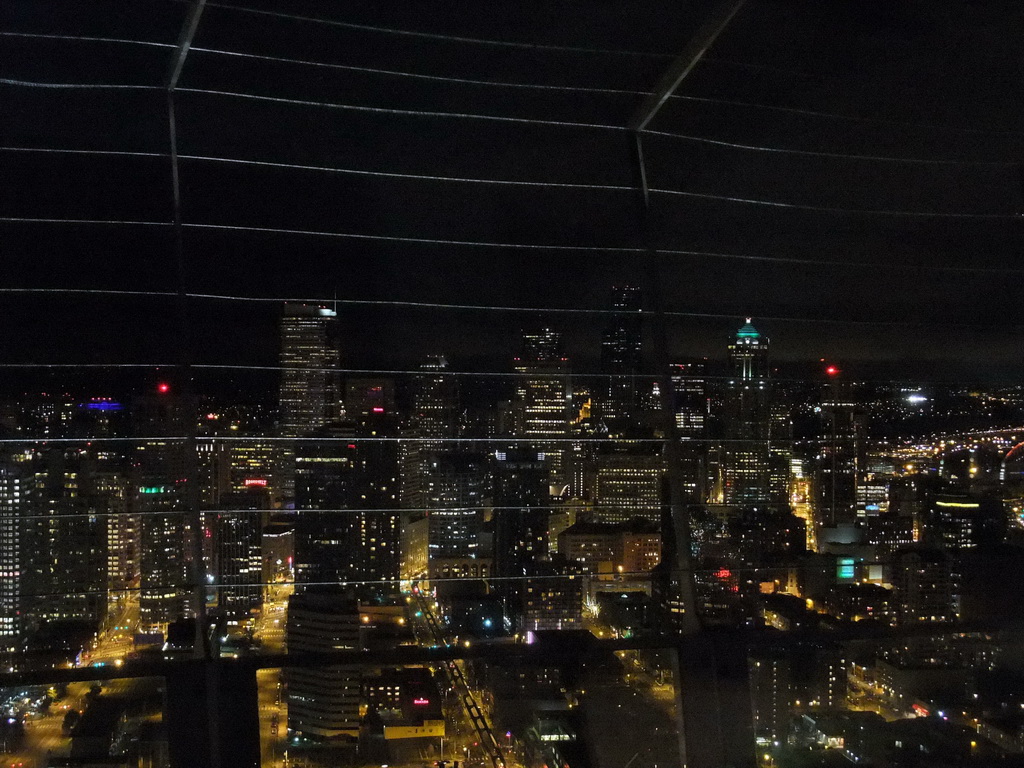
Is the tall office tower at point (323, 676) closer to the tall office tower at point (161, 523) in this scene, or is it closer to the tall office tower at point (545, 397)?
the tall office tower at point (161, 523)

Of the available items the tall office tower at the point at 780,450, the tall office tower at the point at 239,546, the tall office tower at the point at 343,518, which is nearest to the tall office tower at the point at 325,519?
the tall office tower at the point at 343,518

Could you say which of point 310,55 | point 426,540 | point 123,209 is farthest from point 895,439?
point 123,209

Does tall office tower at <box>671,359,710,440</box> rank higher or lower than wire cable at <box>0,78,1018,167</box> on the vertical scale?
lower

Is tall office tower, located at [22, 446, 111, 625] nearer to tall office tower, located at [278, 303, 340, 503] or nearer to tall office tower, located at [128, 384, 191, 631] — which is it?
tall office tower, located at [128, 384, 191, 631]

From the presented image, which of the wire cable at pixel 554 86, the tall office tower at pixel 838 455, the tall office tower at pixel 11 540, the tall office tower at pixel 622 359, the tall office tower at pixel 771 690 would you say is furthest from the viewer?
the tall office tower at pixel 838 455

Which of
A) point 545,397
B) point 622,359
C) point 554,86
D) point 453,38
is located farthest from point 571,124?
point 545,397

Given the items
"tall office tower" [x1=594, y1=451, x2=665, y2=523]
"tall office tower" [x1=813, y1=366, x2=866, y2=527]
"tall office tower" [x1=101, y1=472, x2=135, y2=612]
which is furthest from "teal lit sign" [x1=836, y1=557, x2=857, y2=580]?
"tall office tower" [x1=101, y1=472, x2=135, y2=612]

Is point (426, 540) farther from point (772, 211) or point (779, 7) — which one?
point (779, 7)
